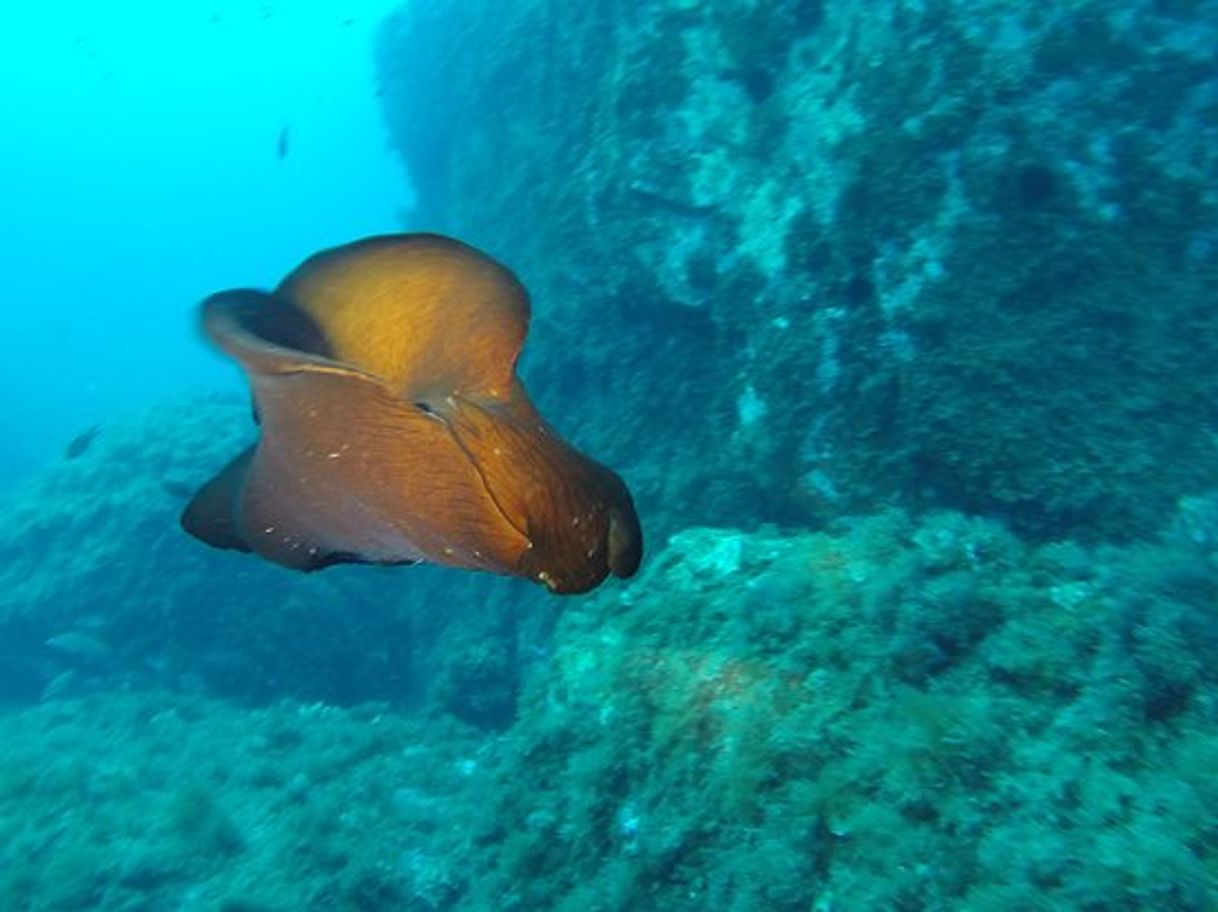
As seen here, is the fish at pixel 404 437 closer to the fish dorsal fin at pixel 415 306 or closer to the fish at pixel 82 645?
the fish dorsal fin at pixel 415 306

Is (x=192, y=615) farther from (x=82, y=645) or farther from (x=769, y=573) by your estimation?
(x=769, y=573)

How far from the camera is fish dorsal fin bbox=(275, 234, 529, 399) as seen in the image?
117cm

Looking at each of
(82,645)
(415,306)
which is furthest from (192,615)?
(415,306)

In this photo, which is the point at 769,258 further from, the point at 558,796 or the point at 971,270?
the point at 558,796

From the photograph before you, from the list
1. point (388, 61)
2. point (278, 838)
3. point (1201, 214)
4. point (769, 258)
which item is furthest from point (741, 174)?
point (388, 61)

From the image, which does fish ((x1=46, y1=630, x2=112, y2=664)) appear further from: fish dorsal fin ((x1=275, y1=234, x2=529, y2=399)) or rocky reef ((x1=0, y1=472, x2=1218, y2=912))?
fish dorsal fin ((x1=275, y1=234, x2=529, y2=399))

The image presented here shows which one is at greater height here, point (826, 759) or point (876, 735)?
point (876, 735)

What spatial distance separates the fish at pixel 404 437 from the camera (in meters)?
1.03

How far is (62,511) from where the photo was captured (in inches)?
631

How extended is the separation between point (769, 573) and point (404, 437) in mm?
3787

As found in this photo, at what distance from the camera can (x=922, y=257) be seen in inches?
254

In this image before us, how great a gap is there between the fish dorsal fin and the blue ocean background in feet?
0.57

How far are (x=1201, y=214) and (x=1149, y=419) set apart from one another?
1697 mm

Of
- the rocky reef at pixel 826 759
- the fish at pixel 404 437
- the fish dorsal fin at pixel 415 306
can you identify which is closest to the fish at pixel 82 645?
the rocky reef at pixel 826 759
